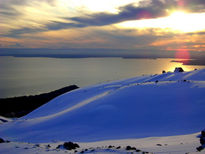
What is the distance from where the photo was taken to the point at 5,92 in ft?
271

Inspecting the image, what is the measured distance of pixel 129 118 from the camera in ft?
59.4

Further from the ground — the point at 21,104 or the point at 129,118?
the point at 21,104

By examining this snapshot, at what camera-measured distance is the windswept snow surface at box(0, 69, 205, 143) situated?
50.0ft

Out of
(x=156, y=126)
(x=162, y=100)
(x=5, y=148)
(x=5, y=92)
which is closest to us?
(x=5, y=148)

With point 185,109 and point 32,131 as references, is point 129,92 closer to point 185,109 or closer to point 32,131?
point 185,109

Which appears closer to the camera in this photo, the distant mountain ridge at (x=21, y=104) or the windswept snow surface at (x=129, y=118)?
the windswept snow surface at (x=129, y=118)

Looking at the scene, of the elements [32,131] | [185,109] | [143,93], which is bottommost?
[32,131]

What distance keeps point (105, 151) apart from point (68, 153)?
1.74 m

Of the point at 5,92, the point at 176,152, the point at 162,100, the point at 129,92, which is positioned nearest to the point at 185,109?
the point at 162,100

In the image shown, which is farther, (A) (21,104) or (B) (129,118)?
(A) (21,104)

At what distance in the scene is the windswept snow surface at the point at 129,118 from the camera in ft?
50.0

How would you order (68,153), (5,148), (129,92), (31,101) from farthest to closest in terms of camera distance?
(31,101) → (129,92) → (5,148) → (68,153)

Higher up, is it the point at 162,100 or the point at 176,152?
the point at 162,100

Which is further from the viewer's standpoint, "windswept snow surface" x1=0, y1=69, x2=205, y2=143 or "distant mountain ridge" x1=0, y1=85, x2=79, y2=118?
"distant mountain ridge" x1=0, y1=85, x2=79, y2=118
